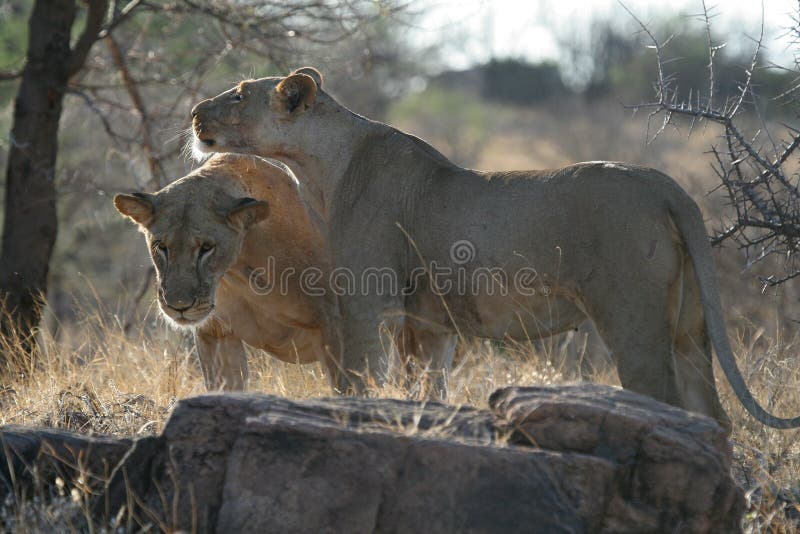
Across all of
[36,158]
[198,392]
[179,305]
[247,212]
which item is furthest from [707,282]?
[36,158]

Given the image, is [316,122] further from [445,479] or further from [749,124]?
[749,124]

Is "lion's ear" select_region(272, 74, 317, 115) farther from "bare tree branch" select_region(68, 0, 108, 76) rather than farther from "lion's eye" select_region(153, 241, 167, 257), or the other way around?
"bare tree branch" select_region(68, 0, 108, 76)

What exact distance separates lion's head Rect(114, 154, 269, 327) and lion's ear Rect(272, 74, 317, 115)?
23.6 inches

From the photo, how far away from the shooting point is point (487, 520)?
3744 millimetres

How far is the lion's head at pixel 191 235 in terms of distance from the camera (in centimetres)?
580

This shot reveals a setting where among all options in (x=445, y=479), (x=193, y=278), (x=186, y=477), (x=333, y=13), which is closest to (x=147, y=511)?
(x=186, y=477)

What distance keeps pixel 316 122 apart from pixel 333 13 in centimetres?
317

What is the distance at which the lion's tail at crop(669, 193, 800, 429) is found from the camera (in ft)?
16.0

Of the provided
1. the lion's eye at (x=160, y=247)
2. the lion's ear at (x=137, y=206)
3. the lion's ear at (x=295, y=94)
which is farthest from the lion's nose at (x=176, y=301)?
the lion's ear at (x=295, y=94)

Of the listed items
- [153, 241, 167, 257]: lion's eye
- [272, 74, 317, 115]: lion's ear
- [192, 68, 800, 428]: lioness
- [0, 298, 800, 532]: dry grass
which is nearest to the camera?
[0, 298, 800, 532]: dry grass

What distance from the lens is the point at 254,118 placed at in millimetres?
6453

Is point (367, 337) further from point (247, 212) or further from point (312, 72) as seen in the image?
point (312, 72)

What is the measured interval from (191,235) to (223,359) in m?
1.04

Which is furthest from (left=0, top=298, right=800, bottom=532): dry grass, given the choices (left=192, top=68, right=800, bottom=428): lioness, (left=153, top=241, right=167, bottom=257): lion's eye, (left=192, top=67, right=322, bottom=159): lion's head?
(left=192, top=67, right=322, bottom=159): lion's head
